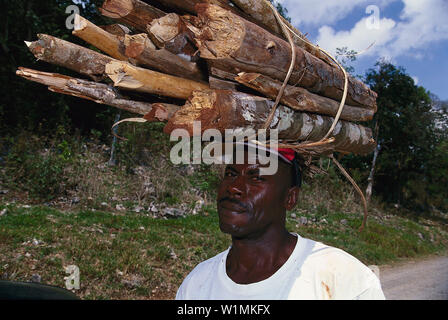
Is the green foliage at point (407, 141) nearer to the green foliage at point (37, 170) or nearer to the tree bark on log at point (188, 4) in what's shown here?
the green foliage at point (37, 170)

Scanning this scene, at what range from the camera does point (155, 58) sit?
153 centimetres

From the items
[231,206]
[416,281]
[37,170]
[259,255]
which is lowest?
[416,281]

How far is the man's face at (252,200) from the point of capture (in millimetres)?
1744

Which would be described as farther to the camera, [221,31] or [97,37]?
[97,37]

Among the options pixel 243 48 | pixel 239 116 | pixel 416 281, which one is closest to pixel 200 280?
pixel 239 116

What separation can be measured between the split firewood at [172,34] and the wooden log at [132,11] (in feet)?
0.28

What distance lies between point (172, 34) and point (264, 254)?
1.12 metres

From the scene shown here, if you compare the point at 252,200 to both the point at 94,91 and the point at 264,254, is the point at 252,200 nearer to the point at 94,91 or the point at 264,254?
the point at 264,254

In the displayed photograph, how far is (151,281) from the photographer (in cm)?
474

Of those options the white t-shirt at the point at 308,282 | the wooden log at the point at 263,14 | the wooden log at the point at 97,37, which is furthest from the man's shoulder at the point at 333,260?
the wooden log at the point at 97,37

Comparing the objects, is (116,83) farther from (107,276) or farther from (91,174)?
(91,174)

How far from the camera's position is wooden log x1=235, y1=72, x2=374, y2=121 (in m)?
1.46

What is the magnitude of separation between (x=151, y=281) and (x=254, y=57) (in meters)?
4.02
